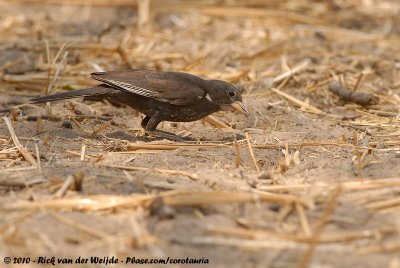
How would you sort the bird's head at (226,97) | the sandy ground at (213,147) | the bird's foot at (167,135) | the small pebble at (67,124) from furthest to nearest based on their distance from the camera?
the bird's head at (226,97) < the small pebble at (67,124) < the bird's foot at (167,135) < the sandy ground at (213,147)

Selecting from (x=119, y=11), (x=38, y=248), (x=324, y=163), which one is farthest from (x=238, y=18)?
(x=38, y=248)

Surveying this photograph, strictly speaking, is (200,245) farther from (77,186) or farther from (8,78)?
(8,78)

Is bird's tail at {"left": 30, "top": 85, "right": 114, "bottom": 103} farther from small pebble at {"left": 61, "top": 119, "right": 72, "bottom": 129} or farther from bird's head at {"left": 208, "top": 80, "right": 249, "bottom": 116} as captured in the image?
bird's head at {"left": 208, "top": 80, "right": 249, "bottom": 116}

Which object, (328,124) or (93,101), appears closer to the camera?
(328,124)

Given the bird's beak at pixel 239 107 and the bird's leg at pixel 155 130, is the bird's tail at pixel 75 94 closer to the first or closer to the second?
the bird's leg at pixel 155 130

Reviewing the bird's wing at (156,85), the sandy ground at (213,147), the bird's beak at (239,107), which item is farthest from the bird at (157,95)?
the sandy ground at (213,147)
